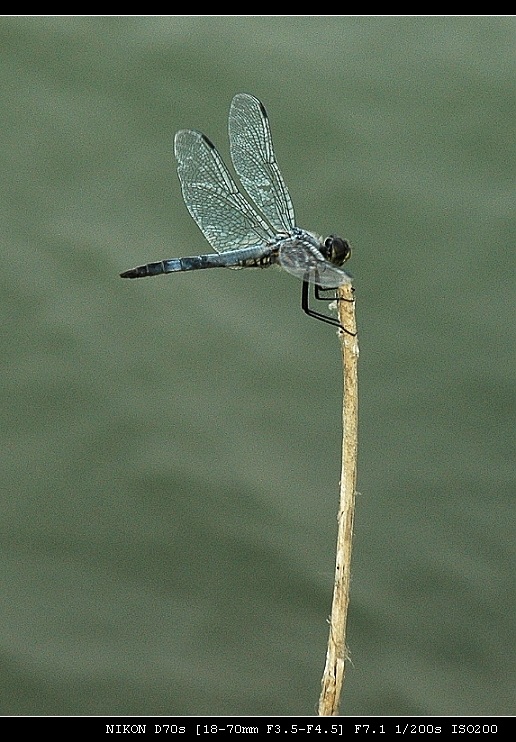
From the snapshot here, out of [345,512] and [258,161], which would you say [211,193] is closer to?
[258,161]

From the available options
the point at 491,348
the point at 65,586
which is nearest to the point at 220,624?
the point at 65,586

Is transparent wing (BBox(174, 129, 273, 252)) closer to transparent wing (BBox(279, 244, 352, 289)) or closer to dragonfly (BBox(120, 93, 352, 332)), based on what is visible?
dragonfly (BBox(120, 93, 352, 332))

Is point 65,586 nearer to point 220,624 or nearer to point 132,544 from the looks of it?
point 132,544

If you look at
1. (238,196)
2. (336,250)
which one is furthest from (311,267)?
(238,196)

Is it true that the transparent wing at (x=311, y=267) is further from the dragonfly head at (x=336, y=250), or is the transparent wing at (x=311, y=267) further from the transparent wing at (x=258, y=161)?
the transparent wing at (x=258, y=161)

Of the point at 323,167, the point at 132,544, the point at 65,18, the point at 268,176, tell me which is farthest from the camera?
the point at 65,18

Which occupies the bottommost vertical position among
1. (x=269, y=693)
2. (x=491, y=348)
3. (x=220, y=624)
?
(x=269, y=693)

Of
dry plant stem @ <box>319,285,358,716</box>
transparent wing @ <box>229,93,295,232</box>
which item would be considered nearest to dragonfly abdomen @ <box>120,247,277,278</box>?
transparent wing @ <box>229,93,295,232</box>
